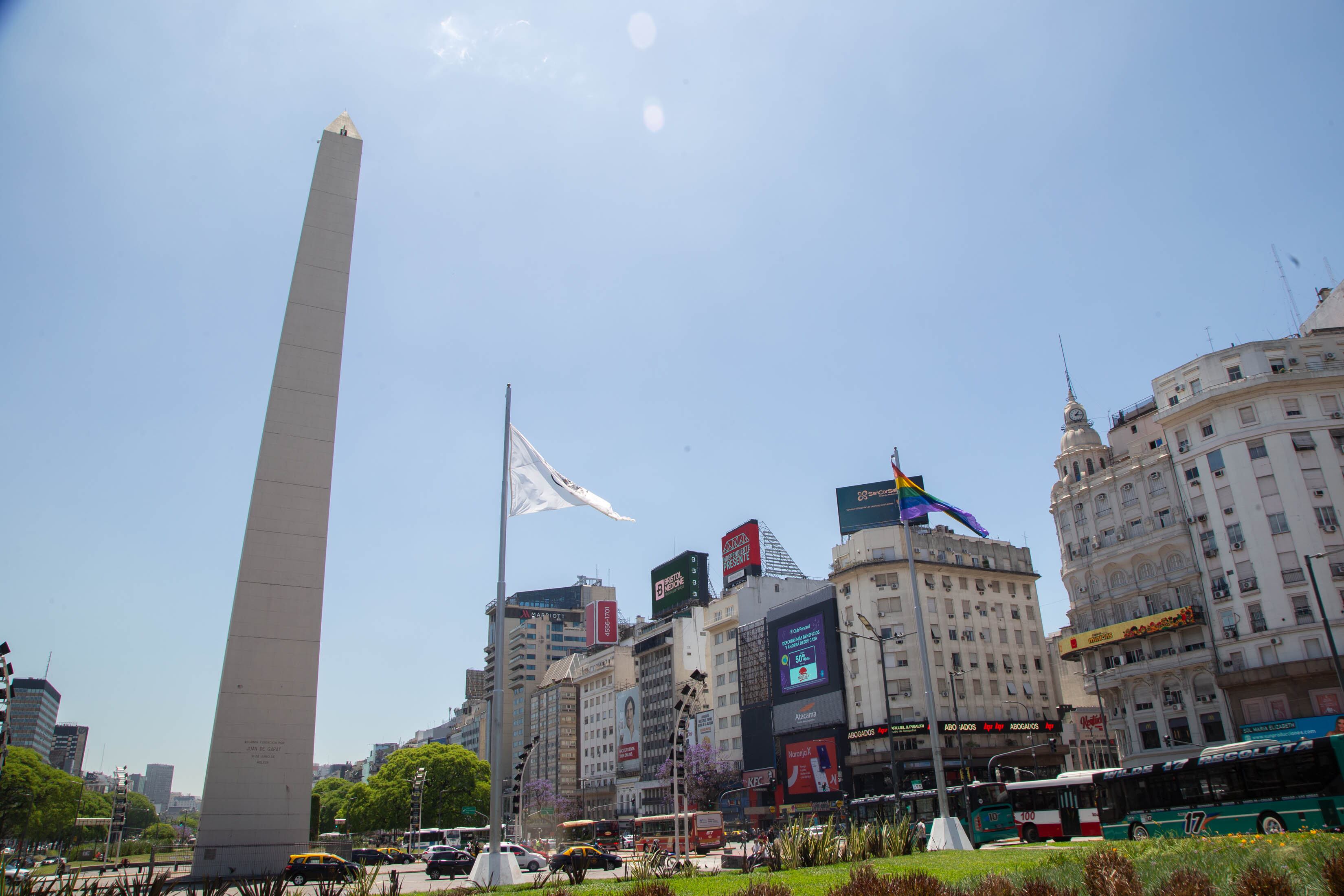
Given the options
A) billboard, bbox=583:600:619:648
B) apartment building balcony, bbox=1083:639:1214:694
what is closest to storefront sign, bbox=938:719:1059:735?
apartment building balcony, bbox=1083:639:1214:694

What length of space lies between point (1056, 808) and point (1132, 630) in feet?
79.4

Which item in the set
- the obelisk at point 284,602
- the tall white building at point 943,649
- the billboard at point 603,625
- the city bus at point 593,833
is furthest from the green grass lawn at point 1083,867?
the billboard at point 603,625

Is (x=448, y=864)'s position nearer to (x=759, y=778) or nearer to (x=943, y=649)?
(x=759, y=778)

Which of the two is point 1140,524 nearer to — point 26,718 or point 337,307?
point 337,307

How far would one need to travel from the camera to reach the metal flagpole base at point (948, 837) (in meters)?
22.1

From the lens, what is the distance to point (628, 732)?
349 ft

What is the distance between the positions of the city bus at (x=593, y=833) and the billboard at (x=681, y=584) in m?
36.9

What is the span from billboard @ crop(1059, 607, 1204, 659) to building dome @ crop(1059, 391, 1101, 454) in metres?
13.9

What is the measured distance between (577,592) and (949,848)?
15202 centimetres

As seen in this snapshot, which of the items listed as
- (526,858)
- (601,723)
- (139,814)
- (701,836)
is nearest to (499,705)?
(526,858)

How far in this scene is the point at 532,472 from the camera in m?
21.7

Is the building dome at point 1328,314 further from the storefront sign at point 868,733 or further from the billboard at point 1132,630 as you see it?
the storefront sign at point 868,733

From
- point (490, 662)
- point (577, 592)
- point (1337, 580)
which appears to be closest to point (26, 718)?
point (490, 662)

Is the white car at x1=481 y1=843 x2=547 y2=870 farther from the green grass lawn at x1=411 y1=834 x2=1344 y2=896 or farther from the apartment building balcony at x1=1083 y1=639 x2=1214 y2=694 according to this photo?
the apartment building balcony at x1=1083 y1=639 x2=1214 y2=694
